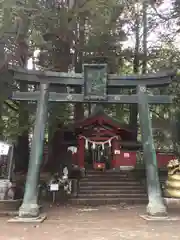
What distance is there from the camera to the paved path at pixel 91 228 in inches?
304

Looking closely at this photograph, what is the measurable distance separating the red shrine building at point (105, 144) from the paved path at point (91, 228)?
748 cm

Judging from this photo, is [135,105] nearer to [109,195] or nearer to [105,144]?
[105,144]

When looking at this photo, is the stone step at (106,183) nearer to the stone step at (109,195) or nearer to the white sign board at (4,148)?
the stone step at (109,195)

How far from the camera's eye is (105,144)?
19594 mm

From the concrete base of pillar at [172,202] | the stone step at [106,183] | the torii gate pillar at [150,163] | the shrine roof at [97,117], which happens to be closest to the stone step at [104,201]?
the stone step at [106,183]

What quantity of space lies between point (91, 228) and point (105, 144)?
11.0 metres

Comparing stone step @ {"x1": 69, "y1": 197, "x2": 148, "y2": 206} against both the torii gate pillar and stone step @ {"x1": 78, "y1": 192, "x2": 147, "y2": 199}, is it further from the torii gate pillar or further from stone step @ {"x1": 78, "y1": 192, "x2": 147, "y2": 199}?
the torii gate pillar

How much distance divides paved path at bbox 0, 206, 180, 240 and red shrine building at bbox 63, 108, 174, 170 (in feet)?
24.6

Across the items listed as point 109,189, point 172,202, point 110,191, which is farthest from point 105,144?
point 172,202

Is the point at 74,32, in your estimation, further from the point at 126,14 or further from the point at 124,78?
the point at 126,14

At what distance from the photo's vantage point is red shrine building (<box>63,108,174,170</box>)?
18656 mm

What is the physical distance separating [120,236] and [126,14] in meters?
13.0

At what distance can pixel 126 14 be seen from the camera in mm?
17922

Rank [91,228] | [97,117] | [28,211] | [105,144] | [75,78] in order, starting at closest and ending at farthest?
1. [91,228]
2. [28,211]
3. [75,78]
4. [97,117]
5. [105,144]
